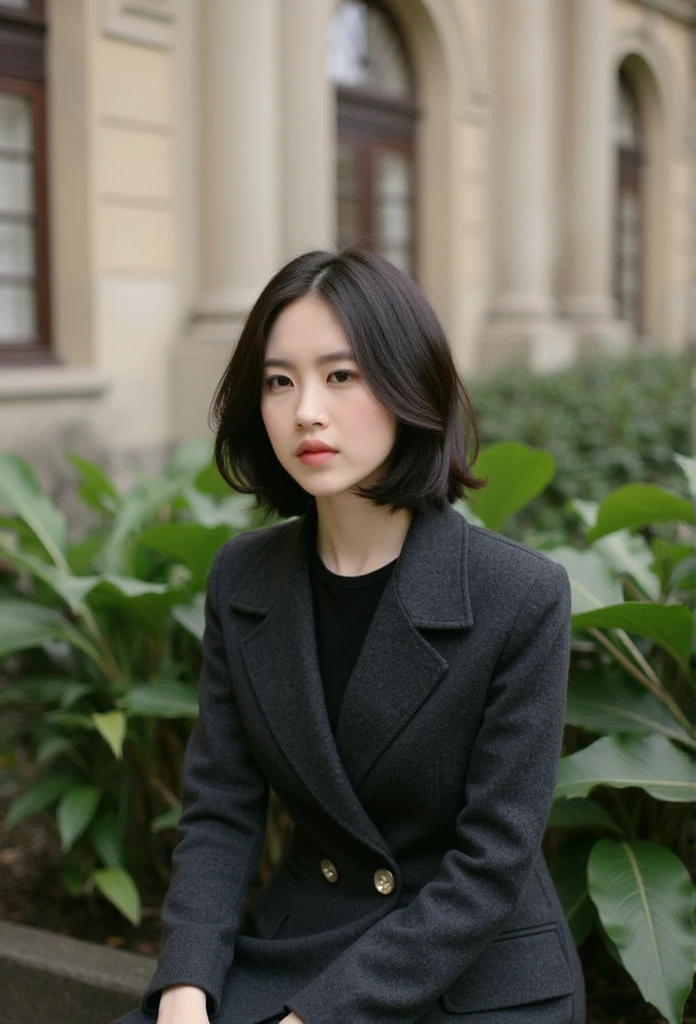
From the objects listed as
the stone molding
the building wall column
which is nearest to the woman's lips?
the building wall column

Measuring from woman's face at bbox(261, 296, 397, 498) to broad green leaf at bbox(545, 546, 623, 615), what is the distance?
2.25 ft

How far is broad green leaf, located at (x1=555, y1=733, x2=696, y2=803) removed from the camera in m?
2.16

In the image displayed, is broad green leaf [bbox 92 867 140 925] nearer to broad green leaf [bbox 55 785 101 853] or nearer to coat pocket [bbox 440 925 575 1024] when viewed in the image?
broad green leaf [bbox 55 785 101 853]

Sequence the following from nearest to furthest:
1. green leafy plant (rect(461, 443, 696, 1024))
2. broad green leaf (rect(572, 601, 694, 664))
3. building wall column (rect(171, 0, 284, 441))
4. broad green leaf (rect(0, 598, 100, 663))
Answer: green leafy plant (rect(461, 443, 696, 1024)), broad green leaf (rect(572, 601, 694, 664)), broad green leaf (rect(0, 598, 100, 663)), building wall column (rect(171, 0, 284, 441))

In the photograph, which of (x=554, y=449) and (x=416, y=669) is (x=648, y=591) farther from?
(x=554, y=449)

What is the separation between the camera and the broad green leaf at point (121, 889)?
→ 2777 mm

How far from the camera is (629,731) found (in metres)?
2.27

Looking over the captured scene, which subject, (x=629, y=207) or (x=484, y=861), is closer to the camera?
(x=484, y=861)

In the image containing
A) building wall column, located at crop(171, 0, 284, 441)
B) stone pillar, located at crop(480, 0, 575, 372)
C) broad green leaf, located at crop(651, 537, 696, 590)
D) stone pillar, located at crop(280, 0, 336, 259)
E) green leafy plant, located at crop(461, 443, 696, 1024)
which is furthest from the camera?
stone pillar, located at crop(480, 0, 575, 372)

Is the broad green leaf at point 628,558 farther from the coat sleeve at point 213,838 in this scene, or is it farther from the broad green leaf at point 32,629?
the broad green leaf at point 32,629

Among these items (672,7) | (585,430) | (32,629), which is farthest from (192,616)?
(672,7)

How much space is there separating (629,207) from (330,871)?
1714 cm

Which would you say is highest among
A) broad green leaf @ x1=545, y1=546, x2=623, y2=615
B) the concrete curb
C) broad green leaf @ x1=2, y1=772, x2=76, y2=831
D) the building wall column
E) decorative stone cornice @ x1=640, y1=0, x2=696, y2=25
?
decorative stone cornice @ x1=640, y1=0, x2=696, y2=25

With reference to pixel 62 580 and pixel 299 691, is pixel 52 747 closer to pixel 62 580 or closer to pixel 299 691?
pixel 62 580
